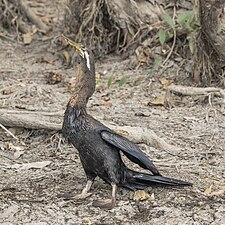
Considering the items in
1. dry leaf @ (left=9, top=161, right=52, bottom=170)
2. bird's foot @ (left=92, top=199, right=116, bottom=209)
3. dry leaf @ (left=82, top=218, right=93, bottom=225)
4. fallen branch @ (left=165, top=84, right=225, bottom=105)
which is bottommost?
dry leaf @ (left=9, top=161, right=52, bottom=170)

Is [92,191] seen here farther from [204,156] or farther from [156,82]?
[156,82]

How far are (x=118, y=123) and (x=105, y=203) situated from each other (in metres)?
1.73

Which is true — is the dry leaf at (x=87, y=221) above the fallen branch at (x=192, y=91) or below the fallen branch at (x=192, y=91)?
below

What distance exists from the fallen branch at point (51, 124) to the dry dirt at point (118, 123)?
0.22ft

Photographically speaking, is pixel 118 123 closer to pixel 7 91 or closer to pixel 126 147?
pixel 7 91

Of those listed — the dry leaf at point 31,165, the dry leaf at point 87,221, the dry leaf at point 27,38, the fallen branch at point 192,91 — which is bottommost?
the dry leaf at point 31,165

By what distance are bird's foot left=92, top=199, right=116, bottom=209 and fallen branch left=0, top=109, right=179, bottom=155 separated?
122 centimetres

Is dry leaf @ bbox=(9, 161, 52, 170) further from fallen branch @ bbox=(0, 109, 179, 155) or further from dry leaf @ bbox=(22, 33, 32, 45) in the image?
dry leaf @ bbox=(22, 33, 32, 45)

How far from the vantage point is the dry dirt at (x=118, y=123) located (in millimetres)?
4711

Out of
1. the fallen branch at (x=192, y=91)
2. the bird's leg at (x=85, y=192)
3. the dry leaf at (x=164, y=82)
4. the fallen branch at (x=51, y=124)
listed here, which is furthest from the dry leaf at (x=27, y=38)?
the bird's leg at (x=85, y=192)

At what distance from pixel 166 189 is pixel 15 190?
1.09 metres

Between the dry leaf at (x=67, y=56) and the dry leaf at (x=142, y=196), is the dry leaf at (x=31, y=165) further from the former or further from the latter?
the dry leaf at (x=67, y=56)

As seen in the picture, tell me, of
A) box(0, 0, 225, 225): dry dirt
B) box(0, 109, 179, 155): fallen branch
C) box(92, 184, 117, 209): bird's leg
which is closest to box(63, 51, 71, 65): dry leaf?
box(0, 0, 225, 225): dry dirt

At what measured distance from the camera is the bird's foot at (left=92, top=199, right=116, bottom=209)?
4.73m
